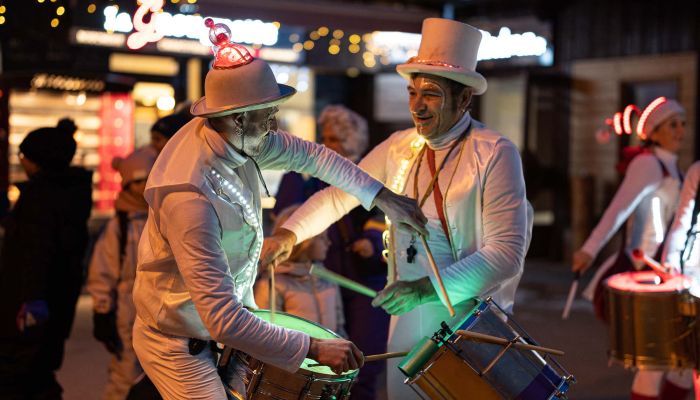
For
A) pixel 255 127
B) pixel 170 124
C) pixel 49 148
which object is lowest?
pixel 49 148

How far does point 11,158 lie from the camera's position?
11539mm

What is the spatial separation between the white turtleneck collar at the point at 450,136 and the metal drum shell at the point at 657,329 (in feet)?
6.12

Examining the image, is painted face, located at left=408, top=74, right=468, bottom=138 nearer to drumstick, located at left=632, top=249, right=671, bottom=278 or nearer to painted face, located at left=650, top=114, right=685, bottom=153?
drumstick, located at left=632, top=249, right=671, bottom=278

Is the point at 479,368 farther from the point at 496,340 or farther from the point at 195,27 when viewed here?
the point at 195,27

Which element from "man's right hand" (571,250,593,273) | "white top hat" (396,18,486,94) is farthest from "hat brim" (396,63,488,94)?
"man's right hand" (571,250,593,273)

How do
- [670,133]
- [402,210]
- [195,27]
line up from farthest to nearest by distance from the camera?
[195,27]
[670,133]
[402,210]

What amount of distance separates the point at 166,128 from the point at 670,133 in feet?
10.4

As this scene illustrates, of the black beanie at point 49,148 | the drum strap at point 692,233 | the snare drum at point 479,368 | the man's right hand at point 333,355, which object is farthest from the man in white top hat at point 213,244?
the drum strap at point 692,233

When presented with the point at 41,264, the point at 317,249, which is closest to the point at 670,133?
the point at 317,249

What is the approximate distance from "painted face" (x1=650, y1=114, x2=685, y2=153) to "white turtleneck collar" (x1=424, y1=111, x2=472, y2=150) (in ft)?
9.37

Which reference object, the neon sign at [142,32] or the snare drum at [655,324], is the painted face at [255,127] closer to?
the neon sign at [142,32]

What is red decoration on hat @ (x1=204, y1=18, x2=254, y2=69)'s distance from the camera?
10.8 ft

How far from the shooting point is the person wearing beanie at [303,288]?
18.1 ft

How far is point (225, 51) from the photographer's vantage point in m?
3.33
